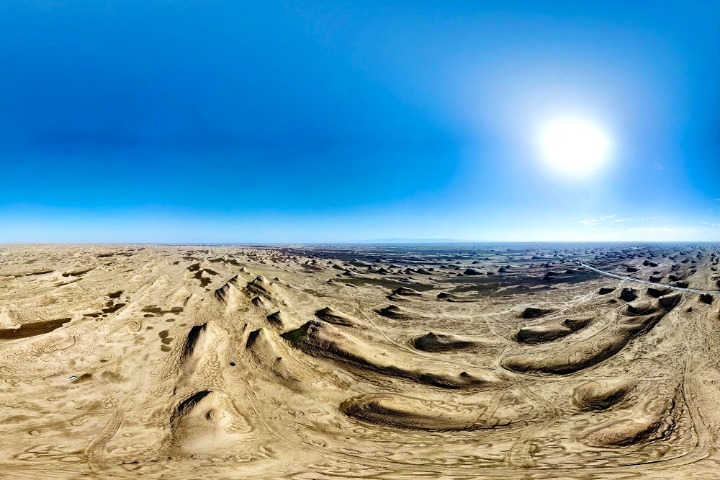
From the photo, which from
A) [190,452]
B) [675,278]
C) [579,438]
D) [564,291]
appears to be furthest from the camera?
[675,278]

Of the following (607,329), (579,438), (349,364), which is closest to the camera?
(579,438)

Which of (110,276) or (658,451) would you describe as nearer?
(658,451)

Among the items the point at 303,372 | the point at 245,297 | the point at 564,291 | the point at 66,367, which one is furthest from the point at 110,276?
the point at 564,291

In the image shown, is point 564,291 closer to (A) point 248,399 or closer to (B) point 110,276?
(A) point 248,399

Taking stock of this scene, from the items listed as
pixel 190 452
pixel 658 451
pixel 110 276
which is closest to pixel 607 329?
pixel 658 451

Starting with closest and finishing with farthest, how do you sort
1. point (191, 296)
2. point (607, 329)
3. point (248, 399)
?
1. point (248, 399)
2. point (607, 329)
3. point (191, 296)

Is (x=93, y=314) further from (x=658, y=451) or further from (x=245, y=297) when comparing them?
(x=658, y=451)
